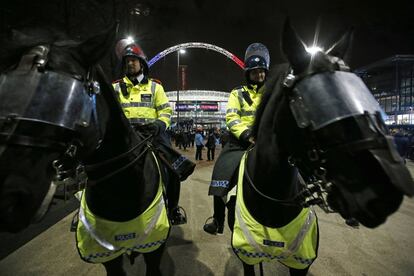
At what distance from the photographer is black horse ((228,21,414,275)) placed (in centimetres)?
111

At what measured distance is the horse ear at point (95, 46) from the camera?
1.47 meters

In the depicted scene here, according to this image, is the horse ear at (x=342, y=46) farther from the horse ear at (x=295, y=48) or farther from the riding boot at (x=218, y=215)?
the riding boot at (x=218, y=215)

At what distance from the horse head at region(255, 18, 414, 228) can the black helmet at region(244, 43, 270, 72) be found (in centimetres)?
166

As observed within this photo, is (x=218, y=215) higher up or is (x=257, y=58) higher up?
(x=257, y=58)

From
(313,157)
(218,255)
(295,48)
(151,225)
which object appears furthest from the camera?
(218,255)

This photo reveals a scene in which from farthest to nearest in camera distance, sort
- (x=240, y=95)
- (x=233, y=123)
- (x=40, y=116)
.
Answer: (x=240, y=95) → (x=233, y=123) → (x=40, y=116)

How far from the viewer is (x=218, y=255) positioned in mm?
3828

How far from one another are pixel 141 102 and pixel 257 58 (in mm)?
1650

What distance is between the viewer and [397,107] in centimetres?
2475

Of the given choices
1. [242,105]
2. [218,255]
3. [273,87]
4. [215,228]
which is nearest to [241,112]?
[242,105]

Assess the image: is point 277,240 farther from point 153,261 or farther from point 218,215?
point 218,215

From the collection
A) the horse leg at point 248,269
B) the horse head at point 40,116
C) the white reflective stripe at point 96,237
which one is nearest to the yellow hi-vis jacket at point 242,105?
the horse leg at point 248,269

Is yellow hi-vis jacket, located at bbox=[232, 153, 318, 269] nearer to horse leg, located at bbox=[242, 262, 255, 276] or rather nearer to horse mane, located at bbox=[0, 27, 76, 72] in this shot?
horse leg, located at bbox=[242, 262, 255, 276]

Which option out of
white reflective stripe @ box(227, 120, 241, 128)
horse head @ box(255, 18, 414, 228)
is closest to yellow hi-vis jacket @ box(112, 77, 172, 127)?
white reflective stripe @ box(227, 120, 241, 128)
